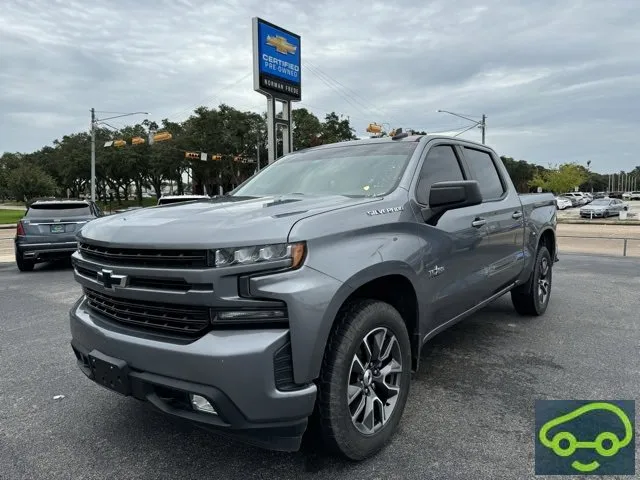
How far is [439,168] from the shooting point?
3.81m

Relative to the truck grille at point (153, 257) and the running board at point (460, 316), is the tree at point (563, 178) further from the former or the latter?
the truck grille at point (153, 257)

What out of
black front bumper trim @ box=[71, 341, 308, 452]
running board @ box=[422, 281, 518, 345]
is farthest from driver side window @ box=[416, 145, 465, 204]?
black front bumper trim @ box=[71, 341, 308, 452]

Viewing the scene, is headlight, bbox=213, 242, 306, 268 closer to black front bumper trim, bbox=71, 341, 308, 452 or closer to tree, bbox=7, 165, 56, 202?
black front bumper trim, bbox=71, 341, 308, 452

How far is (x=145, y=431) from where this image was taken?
10.1 ft

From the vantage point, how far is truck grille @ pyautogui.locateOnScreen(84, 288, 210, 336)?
90.6 inches

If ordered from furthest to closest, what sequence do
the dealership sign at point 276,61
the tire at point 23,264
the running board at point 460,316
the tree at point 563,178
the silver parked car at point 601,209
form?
the tree at point 563,178 → the silver parked car at point 601,209 → the dealership sign at point 276,61 → the tire at point 23,264 → the running board at point 460,316

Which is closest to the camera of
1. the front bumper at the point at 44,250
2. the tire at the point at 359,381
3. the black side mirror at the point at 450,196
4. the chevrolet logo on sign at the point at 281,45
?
the tire at the point at 359,381

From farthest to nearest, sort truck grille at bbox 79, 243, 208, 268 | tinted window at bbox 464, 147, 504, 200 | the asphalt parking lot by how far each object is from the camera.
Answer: tinted window at bbox 464, 147, 504, 200 → the asphalt parking lot → truck grille at bbox 79, 243, 208, 268

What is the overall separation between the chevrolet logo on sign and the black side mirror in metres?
15.3

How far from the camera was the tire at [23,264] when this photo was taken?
10023mm

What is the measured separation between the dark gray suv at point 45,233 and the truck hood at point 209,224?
7685 mm

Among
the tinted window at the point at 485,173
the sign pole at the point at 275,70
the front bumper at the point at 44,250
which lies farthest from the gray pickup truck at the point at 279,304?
the sign pole at the point at 275,70

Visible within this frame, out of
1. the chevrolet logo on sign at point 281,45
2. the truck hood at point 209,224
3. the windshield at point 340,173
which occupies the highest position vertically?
the chevrolet logo on sign at point 281,45

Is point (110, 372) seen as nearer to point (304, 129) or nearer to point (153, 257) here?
point (153, 257)
